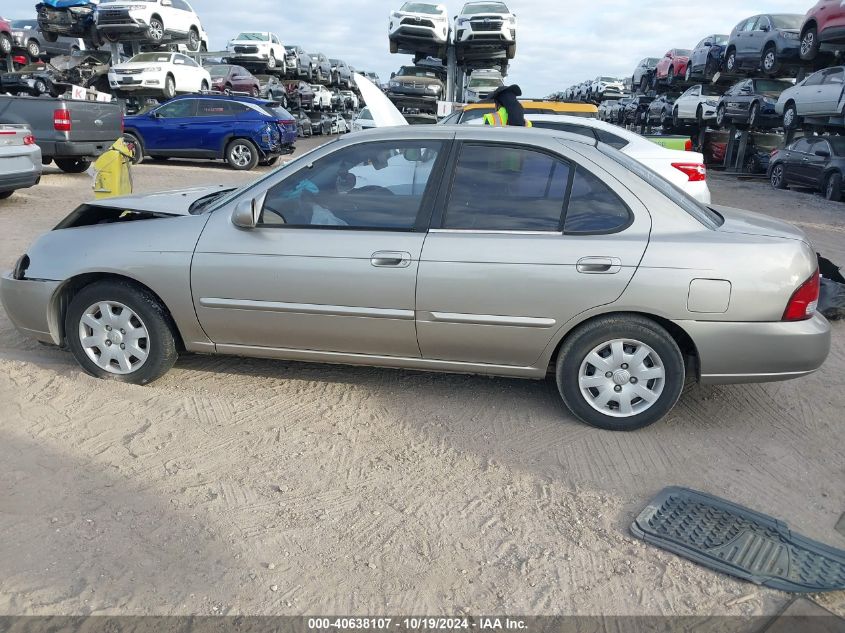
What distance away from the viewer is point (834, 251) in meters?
9.17

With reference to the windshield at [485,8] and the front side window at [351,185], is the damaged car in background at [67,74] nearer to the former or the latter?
the windshield at [485,8]

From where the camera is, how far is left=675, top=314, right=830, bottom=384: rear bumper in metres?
3.49

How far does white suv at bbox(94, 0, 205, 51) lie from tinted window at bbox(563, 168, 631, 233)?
22656mm

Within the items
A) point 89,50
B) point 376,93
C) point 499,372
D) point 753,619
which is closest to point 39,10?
point 89,50

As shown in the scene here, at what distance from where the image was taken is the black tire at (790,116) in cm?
1799

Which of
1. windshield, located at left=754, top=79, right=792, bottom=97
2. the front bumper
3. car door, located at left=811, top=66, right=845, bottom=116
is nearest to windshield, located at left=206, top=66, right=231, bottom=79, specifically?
windshield, located at left=754, top=79, right=792, bottom=97

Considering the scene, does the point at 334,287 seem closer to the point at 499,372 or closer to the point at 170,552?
the point at 499,372

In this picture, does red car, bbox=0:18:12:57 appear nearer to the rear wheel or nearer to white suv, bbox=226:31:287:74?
white suv, bbox=226:31:287:74

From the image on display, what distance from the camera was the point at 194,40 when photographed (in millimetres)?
25719

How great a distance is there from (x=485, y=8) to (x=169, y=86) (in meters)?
10.7

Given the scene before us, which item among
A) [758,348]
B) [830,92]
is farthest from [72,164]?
[830,92]

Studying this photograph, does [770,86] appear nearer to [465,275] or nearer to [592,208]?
[592,208]

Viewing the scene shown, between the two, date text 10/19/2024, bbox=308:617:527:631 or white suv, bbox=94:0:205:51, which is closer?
date text 10/19/2024, bbox=308:617:527:631

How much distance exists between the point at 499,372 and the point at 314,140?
26.3 meters
